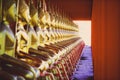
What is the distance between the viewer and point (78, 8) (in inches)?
536

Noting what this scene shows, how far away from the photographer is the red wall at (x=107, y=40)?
437 inches

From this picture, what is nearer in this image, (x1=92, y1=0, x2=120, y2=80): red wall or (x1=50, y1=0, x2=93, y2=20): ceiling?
(x1=92, y1=0, x2=120, y2=80): red wall

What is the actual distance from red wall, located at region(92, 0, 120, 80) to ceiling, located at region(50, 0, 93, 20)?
1.88 metres

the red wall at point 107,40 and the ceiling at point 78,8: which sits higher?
the ceiling at point 78,8

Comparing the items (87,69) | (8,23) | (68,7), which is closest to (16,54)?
(8,23)

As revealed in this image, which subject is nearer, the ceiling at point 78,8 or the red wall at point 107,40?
the red wall at point 107,40

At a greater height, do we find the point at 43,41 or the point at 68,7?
the point at 68,7

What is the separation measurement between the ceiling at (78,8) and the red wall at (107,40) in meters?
1.88

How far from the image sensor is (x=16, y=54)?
285 cm

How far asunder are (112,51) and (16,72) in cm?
950

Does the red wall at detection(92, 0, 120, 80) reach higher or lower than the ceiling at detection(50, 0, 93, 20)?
lower

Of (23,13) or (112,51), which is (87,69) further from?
(23,13)

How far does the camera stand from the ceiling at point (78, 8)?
13516 mm

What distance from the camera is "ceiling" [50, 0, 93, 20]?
1352 centimetres
